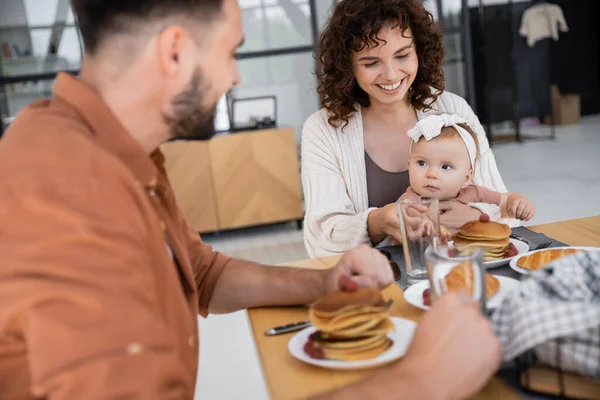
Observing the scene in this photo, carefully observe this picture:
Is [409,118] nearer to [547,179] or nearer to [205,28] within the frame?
[205,28]

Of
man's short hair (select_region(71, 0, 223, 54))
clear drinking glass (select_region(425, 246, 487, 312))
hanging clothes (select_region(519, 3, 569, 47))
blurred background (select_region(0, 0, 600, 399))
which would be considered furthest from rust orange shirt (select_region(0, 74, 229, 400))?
hanging clothes (select_region(519, 3, 569, 47))

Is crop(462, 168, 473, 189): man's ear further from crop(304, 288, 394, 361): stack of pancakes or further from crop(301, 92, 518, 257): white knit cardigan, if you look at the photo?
crop(304, 288, 394, 361): stack of pancakes

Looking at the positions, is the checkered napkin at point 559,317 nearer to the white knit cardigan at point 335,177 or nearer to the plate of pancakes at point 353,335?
the plate of pancakes at point 353,335

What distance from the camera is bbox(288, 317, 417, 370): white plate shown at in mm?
1095

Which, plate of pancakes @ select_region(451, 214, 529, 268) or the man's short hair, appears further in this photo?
plate of pancakes @ select_region(451, 214, 529, 268)

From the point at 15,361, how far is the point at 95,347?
220 mm

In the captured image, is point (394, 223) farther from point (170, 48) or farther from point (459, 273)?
point (170, 48)

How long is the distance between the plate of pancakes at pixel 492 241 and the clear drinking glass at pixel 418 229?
7 cm

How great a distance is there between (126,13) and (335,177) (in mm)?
1383

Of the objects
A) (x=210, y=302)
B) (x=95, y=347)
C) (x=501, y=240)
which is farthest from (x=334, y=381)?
(x=501, y=240)

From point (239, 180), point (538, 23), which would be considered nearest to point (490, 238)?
point (239, 180)

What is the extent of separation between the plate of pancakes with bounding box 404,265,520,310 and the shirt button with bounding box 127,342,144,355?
20.0 inches

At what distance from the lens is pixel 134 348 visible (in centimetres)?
86

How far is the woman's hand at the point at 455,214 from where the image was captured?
197cm
